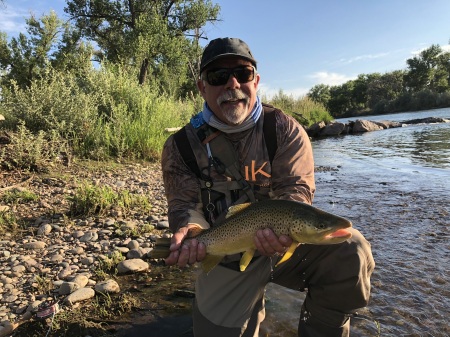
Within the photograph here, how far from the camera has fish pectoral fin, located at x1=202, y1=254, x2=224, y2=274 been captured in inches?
106

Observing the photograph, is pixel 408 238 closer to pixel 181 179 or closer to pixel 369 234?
pixel 369 234

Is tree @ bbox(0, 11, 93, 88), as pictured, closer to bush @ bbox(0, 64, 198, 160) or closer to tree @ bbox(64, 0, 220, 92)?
tree @ bbox(64, 0, 220, 92)

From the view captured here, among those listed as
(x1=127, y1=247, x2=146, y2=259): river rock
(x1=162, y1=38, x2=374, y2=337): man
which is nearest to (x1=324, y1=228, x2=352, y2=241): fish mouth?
(x1=162, y1=38, x2=374, y2=337): man

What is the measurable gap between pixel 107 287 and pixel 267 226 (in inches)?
90.4

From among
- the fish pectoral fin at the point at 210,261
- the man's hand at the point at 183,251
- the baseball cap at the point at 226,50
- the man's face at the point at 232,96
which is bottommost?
the fish pectoral fin at the point at 210,261

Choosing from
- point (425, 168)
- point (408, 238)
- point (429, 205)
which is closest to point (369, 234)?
point (408, 238)

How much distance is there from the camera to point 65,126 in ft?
28.7

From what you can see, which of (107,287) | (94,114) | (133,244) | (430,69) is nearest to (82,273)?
(107,287)

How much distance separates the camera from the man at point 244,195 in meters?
2.69

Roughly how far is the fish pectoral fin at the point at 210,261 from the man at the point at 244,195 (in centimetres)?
6

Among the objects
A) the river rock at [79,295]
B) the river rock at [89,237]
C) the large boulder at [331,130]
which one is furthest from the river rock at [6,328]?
the large boulder at [331,130]

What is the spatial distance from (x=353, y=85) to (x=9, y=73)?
101 m

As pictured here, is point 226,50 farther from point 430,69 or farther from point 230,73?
point 430,69

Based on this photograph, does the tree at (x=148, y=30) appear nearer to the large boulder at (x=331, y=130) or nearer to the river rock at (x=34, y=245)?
the large boulder at (x=331, y=130)
